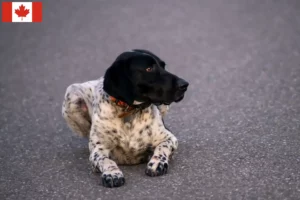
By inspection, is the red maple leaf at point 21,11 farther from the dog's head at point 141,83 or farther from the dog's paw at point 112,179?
the dog's paw at point 112,179

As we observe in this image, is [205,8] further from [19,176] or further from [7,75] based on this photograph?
[19,176]

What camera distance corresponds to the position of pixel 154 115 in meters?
5.32

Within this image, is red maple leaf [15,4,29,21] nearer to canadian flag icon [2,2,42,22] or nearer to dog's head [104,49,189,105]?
canadian flag icon [2,2,42,22]

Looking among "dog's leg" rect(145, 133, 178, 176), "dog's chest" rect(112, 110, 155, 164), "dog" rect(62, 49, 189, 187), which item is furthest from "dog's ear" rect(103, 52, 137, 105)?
"dog's leg" rect(145, 133, 178, 176)

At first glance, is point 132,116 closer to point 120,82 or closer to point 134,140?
point 134,140

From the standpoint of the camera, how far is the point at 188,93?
7.86m

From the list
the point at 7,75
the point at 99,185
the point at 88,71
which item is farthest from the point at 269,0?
the point at 99,185

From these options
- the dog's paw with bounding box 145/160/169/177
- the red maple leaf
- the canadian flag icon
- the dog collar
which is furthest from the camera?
the canadian flag icon

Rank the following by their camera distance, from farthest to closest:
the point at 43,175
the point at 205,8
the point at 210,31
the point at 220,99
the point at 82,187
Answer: the point at 205,8
the point at 210,31
the point at 220,99
the point at 43,175
the point at 82,187

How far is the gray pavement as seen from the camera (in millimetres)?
4797

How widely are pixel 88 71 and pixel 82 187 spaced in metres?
4.47

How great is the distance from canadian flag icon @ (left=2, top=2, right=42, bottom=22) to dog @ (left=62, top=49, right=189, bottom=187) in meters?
6.54

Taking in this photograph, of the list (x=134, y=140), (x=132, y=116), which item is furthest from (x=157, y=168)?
(x=132, y=116)

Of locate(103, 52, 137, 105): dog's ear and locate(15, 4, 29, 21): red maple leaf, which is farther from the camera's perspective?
locate(15, 4, 29, 21): red maple leaf
